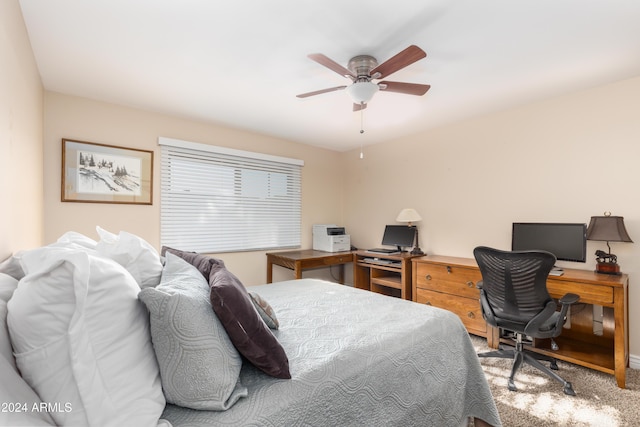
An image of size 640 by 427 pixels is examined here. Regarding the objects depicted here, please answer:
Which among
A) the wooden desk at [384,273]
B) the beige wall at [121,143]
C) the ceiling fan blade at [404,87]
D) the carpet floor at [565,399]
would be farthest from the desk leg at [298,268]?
the ceiling fan blade at [404,87]

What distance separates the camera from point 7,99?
1.40 metres

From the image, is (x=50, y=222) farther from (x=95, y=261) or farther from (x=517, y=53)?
(x=517, y=53)

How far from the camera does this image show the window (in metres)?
3.34

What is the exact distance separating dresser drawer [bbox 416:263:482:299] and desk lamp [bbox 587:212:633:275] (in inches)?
35.7

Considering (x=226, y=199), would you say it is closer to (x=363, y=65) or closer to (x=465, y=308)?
(x=363, y=65)

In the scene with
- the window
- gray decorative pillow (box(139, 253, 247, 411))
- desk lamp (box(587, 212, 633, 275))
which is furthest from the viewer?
the window

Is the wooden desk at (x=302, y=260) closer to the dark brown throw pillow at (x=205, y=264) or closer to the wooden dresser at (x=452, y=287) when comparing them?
the wooden dresser at (x=452, y=287)

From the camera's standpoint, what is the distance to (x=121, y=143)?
9.88 feet

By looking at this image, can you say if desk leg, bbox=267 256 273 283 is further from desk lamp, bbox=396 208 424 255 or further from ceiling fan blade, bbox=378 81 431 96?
ceiling fan blade, bbox=378 81 431 96

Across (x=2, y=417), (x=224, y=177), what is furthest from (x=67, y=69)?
(x=2, y=417)

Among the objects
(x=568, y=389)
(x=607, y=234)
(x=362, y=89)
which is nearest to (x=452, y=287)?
(x=568, y=389)

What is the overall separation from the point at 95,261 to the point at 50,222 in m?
2.54

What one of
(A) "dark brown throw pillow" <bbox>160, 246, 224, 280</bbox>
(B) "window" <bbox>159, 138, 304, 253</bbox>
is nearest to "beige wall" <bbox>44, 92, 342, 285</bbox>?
(B) "window" <bbox>159, 138, 304, 253</bbox>

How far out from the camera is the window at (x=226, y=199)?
3.34 m
